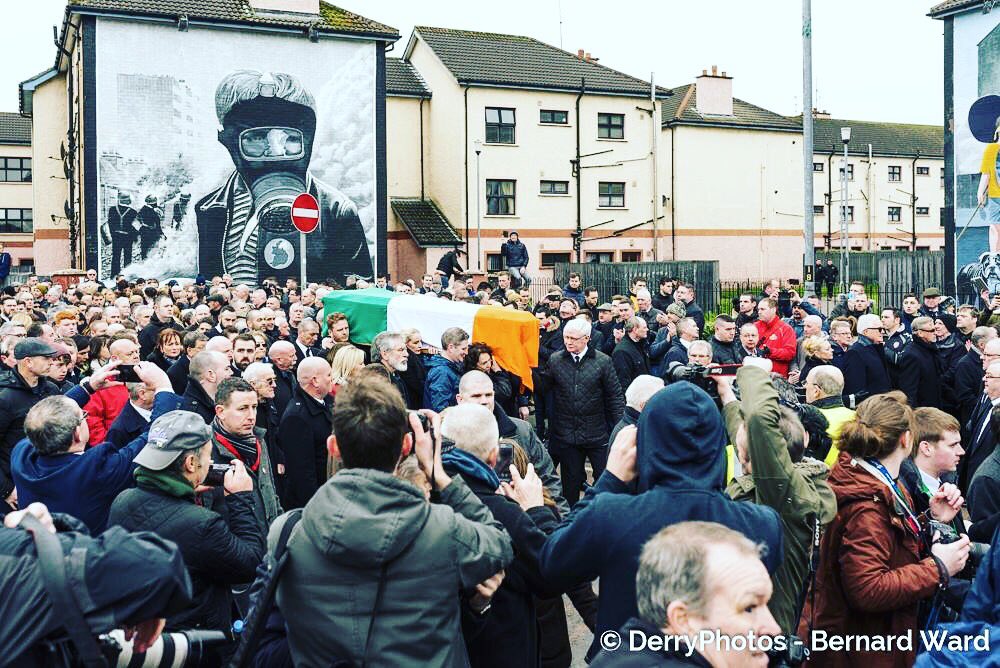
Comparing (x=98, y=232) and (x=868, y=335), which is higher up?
(x=98, y=232)

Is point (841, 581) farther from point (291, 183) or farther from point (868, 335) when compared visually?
point (291, 183)

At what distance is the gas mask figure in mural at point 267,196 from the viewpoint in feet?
107

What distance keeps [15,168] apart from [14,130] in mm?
2186

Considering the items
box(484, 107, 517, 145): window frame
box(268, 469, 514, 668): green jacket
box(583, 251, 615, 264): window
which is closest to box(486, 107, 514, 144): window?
box(484, 107, 517, 145): window frame

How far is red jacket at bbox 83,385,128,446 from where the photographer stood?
7.40 meters

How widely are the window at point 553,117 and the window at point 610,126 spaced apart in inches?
64.3

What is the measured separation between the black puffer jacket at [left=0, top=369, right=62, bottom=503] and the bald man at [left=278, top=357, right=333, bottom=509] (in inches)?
70.8

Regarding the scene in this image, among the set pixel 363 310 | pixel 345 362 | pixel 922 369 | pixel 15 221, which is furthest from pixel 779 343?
pixel 15 221

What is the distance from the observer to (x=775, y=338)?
12.1m

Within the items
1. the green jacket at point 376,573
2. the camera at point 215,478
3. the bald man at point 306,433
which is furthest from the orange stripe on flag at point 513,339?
the green jacket at point 376,573

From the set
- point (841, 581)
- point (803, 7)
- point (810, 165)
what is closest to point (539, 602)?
point (841, 581)

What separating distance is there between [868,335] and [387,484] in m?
9.14

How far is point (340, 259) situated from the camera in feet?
113

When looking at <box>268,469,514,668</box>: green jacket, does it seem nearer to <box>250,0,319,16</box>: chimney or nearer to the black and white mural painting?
the black and white mural painting
